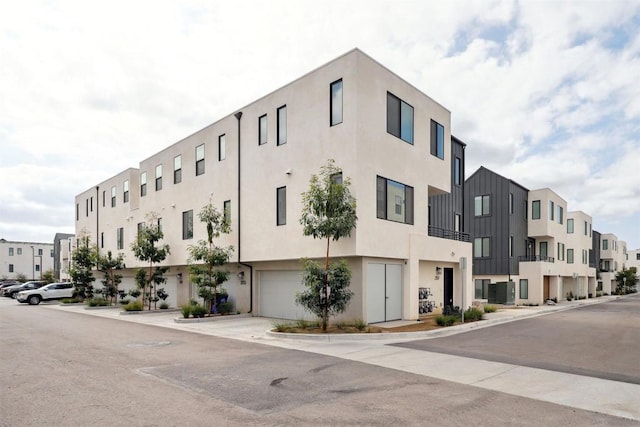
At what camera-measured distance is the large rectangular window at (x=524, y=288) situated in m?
34.5

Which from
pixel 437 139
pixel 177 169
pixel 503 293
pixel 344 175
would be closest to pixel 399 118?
pixel 437 139

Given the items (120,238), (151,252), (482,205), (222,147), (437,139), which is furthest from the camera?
(482,205)

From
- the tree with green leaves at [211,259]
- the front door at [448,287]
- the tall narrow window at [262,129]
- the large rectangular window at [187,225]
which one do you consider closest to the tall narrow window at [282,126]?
the tall narrow window at [262,129]

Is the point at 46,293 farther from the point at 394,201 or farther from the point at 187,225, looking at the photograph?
the point at 394,201

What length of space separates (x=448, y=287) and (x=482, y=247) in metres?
15.2

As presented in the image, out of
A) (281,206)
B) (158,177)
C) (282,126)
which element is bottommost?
(281,206)

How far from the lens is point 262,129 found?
19656 millimetres

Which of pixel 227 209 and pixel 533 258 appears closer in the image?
pixel 227 209

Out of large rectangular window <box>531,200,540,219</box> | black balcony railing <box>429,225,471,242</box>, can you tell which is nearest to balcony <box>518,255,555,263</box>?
large rectangular window <box>531,200,540,219</box>

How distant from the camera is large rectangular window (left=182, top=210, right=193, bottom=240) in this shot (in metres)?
24.1

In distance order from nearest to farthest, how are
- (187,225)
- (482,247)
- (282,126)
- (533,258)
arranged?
(282,126), (187,225), (482,247), (533,258)

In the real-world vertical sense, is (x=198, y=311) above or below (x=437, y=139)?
below

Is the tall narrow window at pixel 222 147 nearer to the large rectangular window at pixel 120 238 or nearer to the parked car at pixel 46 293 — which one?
the large rectangular window at pixel 120 238

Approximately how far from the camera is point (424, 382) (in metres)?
8.27
